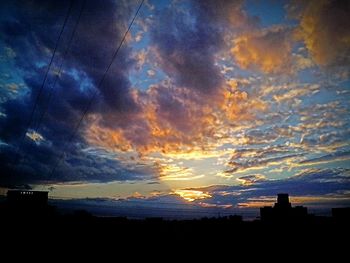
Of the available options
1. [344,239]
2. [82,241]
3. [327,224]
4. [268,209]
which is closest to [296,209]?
[268,209]

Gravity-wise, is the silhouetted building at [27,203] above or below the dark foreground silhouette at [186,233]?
above

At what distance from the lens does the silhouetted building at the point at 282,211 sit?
6217 centimetres

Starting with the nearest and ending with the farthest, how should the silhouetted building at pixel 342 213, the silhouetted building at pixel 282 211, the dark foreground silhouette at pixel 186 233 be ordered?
the dark foreground silhouette at pixel 186 233 < the silhouetted building at pixel 342 213 < the silhouetted building at pixel 282 211

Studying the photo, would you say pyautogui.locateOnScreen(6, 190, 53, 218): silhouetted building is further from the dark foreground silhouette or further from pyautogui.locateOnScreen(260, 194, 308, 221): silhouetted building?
pyautogui.locateOnScreen(260, 194, 308, 221): silhouetted building

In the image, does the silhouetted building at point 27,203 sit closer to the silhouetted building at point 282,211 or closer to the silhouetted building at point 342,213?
the silhouetted building at point 282,211

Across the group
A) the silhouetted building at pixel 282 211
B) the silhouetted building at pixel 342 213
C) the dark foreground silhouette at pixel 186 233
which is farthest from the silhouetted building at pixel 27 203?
the silhouetted building at pixel 342 213

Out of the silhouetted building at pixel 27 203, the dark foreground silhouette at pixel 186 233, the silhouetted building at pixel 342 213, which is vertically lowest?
the dark foreground silhouette at pixel 186 233

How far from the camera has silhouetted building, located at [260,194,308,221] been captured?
204 ft

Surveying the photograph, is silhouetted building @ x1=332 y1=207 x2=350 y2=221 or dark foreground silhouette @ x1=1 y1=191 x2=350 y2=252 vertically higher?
silhouetted building @ x1=332 y1=207 x2=350 y2=221

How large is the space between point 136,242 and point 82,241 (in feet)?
24.7

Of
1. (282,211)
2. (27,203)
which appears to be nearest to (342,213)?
(282,211)

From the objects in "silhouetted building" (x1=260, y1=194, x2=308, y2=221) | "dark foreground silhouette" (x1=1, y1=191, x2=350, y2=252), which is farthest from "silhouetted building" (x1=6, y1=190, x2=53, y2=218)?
"silhouetted building" (x1=260, y1=194, x2=308, y2=221)

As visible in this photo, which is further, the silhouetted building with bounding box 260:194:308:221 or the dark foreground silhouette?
the silhouetted building with bounding box 260:194:308:221

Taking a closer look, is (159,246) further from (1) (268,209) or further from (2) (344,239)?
(1) (268,209)
